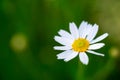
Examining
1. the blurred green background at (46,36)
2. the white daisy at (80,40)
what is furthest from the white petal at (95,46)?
the blurred green background at (46,36)

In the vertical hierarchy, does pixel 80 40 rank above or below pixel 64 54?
above

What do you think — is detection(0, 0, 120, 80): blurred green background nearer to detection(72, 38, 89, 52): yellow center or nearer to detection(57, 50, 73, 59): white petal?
detection(72, 38, 89, 52): yellow center

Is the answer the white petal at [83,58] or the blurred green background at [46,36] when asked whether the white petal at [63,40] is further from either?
the blurred green background at [46,36]

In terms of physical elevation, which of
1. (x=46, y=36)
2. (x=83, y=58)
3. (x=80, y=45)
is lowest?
(x=83, y=58)

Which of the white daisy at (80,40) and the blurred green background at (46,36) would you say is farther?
the blurred green background at (46,36)

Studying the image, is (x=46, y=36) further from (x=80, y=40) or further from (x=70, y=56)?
(x=70, y=56)

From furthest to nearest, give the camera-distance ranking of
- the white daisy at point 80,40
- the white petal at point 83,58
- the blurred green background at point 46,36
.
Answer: the blurred green background at point 46,36, the white daisy at point 80,40, the white petal at point 83,58

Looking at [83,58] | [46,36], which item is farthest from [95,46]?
[46,36]
